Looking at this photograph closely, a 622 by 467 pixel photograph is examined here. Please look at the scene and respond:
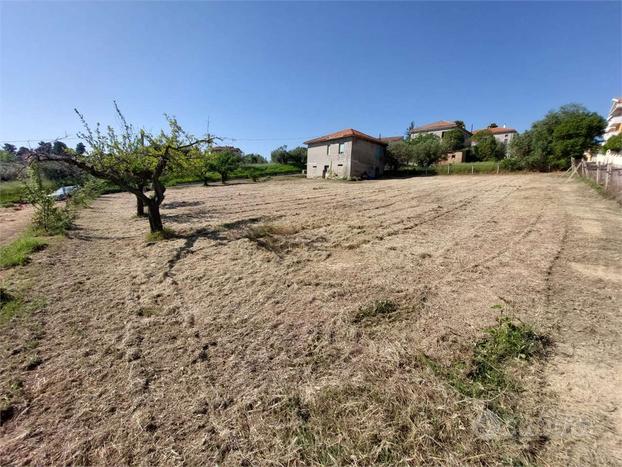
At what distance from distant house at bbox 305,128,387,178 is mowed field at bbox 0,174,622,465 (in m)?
27.3

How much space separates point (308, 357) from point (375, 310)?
122 cm

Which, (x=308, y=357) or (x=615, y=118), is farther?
(x=615, y=118)

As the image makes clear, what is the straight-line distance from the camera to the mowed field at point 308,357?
6.37 feet

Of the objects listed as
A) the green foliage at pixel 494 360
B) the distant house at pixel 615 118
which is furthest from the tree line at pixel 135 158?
the distant house at pixel 615 118

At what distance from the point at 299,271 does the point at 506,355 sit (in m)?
3.18

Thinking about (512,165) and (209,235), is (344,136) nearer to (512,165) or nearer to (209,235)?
(512,165)

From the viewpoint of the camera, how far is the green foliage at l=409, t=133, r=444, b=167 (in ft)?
119

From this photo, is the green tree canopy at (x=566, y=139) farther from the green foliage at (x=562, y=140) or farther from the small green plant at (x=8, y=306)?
the small green plant at (x=8, y=306)

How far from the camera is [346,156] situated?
32.1 m

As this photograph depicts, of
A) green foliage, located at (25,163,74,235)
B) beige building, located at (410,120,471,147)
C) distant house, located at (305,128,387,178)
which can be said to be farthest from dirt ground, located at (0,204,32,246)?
beige building, located at (410,120,471,147)

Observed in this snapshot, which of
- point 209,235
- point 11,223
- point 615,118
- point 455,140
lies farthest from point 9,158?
point 615,118

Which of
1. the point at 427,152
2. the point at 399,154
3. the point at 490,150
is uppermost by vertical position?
the point at 490,150

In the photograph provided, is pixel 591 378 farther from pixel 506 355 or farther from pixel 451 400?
pixel 451 400

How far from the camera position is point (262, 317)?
140 inches
